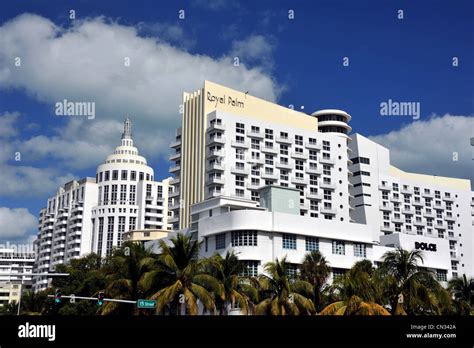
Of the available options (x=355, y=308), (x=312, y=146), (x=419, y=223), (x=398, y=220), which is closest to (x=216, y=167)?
(x=312, y=146)

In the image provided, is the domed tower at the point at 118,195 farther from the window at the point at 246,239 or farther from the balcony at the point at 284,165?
the window at the point at 246,239

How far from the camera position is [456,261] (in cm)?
12975

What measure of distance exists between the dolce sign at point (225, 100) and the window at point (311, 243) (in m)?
38.1

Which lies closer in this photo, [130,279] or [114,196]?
[130,279]

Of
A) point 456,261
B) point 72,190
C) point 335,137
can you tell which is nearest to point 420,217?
point 456,261

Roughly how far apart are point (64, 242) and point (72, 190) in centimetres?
1411

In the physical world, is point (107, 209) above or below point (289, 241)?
above

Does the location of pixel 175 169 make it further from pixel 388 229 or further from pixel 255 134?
pixel 388 229

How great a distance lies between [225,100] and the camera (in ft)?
336

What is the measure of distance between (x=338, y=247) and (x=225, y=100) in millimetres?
39127

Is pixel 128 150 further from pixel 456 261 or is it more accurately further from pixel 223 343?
pixel 223 343

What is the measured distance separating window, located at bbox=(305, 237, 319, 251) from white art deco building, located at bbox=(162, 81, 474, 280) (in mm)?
124

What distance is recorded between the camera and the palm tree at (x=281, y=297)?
4538 centimetres

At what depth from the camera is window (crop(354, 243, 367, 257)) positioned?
73925 mm
